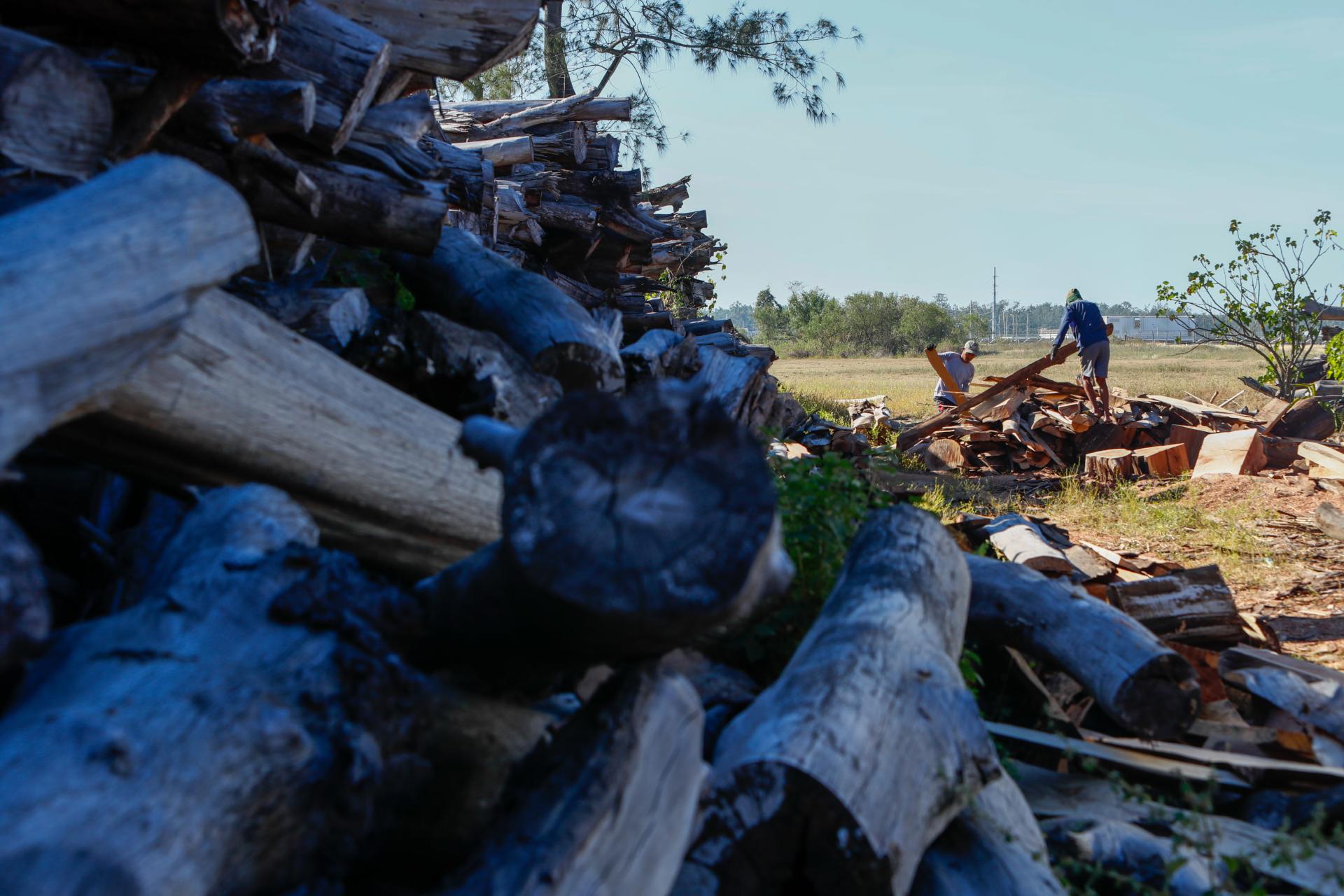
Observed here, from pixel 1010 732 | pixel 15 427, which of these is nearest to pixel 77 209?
pixel 15 427

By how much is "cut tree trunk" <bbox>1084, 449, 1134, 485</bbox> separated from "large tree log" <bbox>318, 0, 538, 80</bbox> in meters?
9.08

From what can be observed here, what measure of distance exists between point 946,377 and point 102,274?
1371cm

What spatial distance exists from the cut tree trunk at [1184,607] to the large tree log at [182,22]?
4461mm

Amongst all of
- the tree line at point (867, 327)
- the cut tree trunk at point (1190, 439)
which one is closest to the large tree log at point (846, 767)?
the cut tree trunk at point (1190, 439)

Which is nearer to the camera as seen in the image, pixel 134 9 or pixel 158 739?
pixel 158 739

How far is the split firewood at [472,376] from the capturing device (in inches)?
143

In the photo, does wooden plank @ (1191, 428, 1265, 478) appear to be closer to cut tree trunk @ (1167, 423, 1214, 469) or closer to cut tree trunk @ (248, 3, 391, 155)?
cut tree trunk @ (1167, 423, 1214, 469)

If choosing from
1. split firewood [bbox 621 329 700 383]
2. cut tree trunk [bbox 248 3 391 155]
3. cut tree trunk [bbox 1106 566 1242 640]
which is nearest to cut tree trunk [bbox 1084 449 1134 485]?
split firewood [bbox 621 329 700 383]

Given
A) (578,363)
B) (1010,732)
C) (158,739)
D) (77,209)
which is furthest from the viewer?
(578,363)

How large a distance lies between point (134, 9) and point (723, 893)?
2775 millimetres

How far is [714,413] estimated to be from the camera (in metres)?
1.65

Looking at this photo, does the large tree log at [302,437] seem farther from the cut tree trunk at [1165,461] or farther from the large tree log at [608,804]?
the cut tree trunk at [1165,461]

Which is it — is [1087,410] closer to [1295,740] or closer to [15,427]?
[1295,740]

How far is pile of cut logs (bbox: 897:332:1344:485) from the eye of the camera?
37.7 feet
